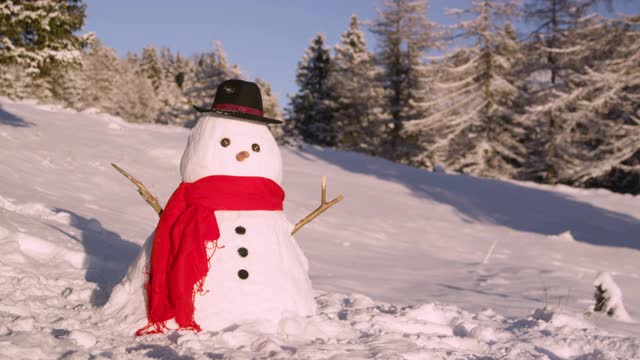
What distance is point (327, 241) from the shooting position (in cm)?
843

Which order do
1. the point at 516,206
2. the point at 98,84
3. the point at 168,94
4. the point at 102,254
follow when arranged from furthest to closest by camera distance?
the point at 168,94, the point at 98,84, the point at 516,206, the point at 102,254

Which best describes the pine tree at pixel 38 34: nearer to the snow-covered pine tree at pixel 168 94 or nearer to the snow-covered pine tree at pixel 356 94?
the snow-covered pine tree at pixel 356 94

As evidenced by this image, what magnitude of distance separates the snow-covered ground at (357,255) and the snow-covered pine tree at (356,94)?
8.32m

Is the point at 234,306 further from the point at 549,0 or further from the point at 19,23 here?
the point at 549,0

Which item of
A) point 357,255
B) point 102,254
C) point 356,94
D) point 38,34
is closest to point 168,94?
point 356,94

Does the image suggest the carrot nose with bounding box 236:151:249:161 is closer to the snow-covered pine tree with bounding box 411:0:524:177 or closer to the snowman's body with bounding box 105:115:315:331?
the snowman's body with bounding box 105:115:315:331

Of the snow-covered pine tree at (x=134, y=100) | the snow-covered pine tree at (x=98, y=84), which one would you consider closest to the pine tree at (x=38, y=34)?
the snow-covered pine tree at (x=98, y=84)

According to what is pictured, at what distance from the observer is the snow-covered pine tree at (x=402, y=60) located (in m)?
23.2

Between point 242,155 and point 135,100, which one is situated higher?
point 135,100

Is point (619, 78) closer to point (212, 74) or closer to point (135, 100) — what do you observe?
point (212, 74)

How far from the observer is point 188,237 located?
10.7ft

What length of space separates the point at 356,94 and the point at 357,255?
18128mm

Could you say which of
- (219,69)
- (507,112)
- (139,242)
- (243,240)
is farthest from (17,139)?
(219,69)

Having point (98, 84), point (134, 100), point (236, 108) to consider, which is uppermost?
point (98, 84)
